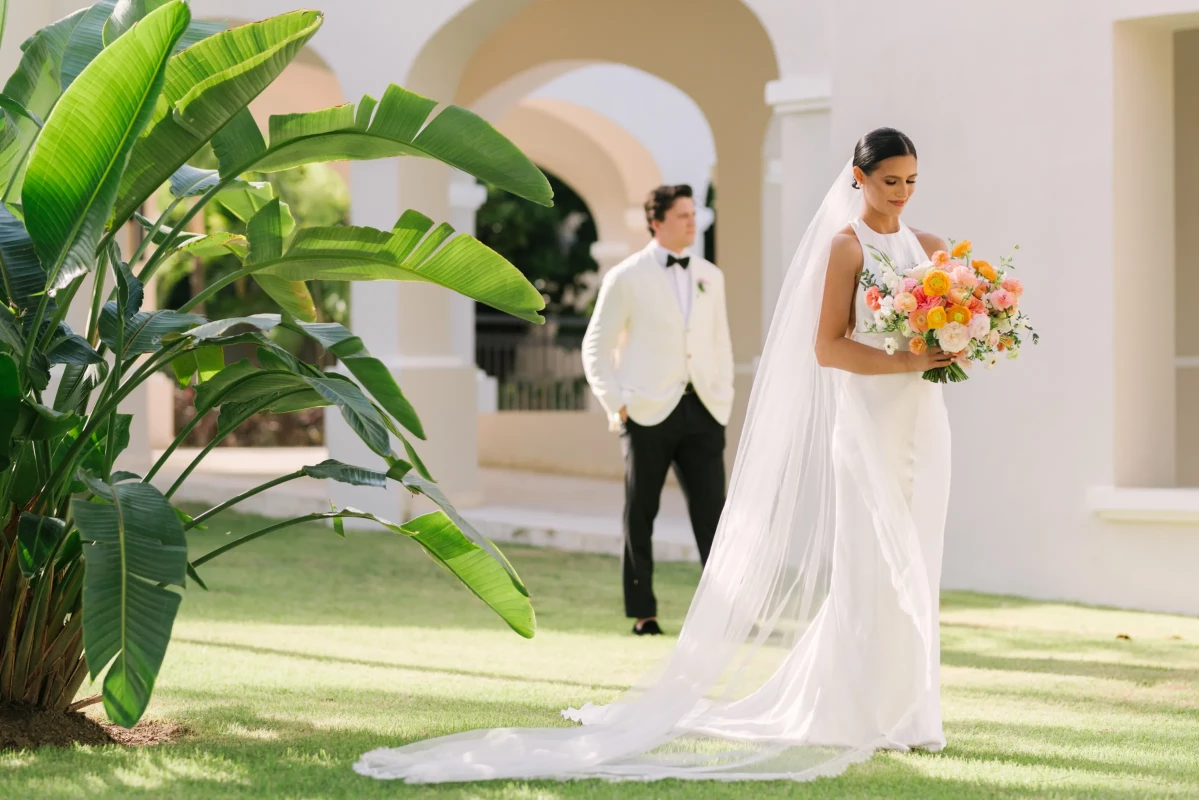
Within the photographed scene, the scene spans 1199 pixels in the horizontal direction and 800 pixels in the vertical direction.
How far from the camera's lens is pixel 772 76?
13391 millimetres

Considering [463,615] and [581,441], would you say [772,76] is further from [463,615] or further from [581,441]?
[463,615]

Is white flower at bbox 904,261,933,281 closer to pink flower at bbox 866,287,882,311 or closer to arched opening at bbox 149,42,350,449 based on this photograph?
pink flower at bbox 866,287,882,311

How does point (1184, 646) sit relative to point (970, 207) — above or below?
below

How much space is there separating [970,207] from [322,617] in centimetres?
407

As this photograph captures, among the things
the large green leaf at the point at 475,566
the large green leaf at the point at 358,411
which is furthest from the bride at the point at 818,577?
the large green leaf at the point at 358,411

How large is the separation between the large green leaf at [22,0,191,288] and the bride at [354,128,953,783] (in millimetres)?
1598

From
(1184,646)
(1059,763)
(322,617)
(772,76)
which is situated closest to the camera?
(1059,763)

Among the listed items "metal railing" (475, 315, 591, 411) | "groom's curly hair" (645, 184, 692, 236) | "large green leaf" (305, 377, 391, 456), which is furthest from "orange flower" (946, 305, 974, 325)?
"metal railing" (475, 315, 591, 411)

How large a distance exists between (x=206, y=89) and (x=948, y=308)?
83.9 inches

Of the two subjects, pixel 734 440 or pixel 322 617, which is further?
pixel 734 440

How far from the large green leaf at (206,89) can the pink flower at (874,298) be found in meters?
1.73

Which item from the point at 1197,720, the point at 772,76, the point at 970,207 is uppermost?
the point at 772,76

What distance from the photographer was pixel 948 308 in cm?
422

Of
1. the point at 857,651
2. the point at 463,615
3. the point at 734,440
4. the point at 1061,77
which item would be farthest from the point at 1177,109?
the point at 857,651
